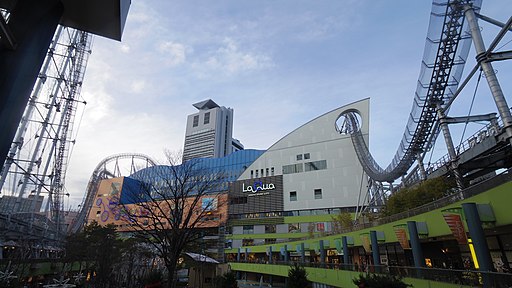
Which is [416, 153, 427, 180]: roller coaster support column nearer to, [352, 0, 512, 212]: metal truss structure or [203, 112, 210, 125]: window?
[352, 0, 512, 212]: metal truss structure

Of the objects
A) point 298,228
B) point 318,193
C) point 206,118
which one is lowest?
point 298,228

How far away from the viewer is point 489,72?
54.4 feet

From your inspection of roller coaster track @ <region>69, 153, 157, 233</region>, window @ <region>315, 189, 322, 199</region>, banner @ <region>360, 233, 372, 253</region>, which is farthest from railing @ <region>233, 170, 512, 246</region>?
roller coaster track @ <region>69, 153, 157, 233</region>

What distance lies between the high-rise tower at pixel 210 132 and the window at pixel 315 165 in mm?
95803

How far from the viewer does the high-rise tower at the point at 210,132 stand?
156 metres

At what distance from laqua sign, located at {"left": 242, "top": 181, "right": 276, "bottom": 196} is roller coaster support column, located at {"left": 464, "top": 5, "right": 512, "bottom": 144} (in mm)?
50019

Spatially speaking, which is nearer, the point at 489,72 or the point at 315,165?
the point at 489,72

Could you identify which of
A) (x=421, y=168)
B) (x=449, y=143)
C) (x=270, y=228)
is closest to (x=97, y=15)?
(x=449, y=143)

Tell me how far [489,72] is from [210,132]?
148757mm

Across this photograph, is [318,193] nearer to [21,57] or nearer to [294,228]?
[294,228]

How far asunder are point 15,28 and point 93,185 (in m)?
101

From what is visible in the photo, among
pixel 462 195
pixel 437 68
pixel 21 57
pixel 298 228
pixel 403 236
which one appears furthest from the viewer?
pixel 298 228

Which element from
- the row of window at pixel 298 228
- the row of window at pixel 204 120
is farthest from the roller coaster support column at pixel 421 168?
the row of window at pixel 204 120

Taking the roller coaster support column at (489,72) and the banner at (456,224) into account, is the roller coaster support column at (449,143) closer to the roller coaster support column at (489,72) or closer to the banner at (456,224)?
the roller coaster support column at (489,72)
